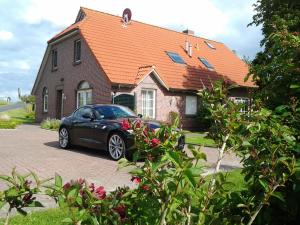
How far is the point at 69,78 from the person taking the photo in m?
27.1

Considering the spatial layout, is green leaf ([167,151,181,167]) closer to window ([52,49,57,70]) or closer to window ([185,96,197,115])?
window ([185,96,197,115])

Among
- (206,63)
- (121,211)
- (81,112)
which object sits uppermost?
(206,63)

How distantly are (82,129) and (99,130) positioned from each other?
1115 mm

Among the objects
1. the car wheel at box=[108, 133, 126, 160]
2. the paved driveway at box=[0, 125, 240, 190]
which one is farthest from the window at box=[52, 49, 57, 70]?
the car wheel at box=[108, 133, 126, 160]

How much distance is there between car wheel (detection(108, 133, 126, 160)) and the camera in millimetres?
11070

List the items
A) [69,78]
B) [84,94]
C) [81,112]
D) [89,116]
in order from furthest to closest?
[69,78] → [84,94] → [81,112] → [89,116]

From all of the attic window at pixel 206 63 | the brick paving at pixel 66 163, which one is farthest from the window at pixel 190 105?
the brick paving at pixel 66 163

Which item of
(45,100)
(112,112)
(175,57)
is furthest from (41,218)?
(45,100)

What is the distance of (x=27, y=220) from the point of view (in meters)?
5.23

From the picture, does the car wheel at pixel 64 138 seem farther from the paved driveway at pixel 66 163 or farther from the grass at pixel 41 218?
the grass at pixel 41 218

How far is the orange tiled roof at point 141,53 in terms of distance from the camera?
23.2m

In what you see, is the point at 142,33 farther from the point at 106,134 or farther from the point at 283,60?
the point at 283,60

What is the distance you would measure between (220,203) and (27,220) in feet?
11.2

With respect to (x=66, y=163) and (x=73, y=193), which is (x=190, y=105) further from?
(x=73, y=193)
